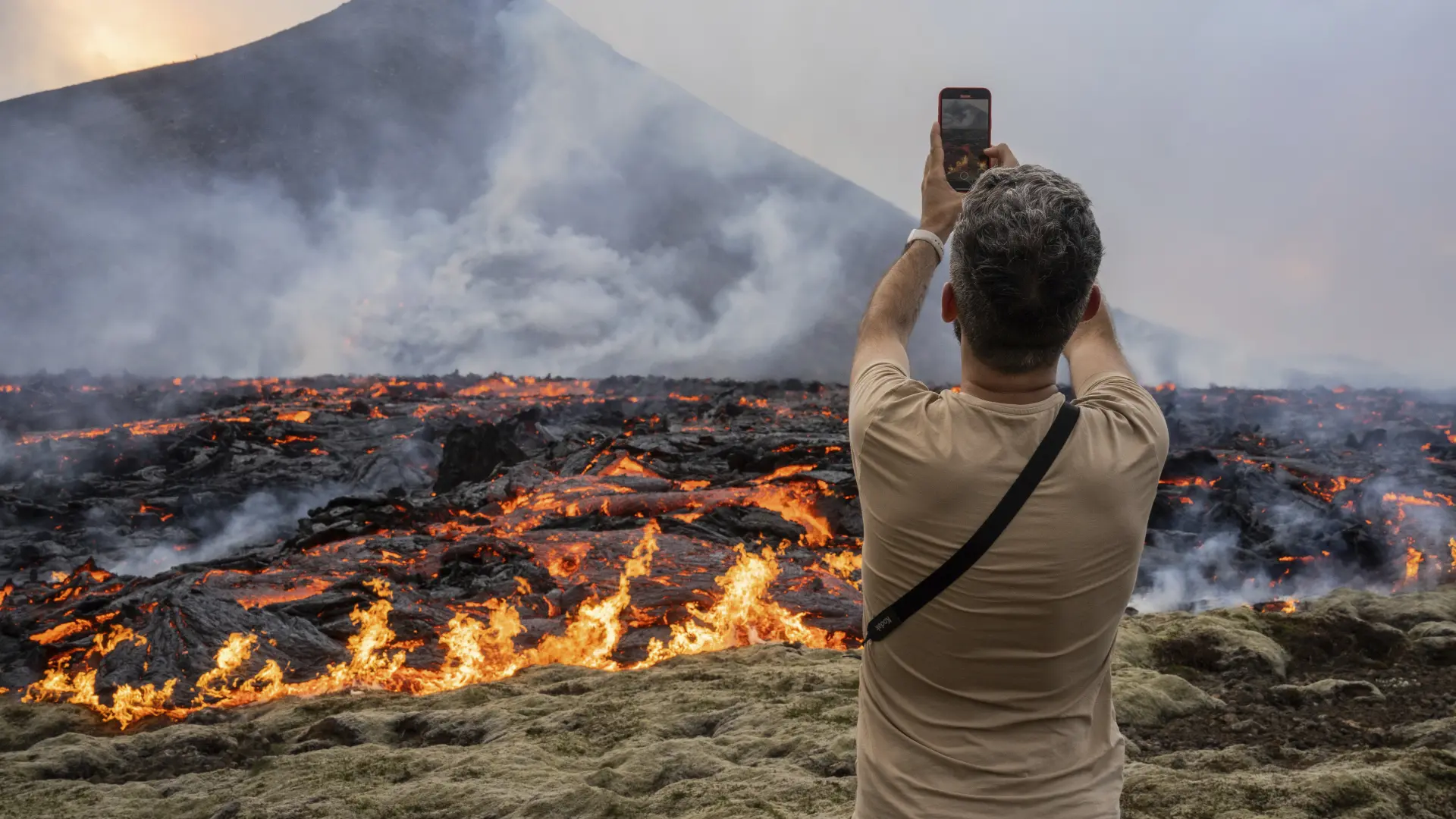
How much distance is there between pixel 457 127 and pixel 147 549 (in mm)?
90015

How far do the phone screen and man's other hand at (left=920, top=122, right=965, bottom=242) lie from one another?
0.19 feet

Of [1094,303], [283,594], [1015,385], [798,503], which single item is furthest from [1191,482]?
[1015,385]

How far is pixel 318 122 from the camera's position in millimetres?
92375

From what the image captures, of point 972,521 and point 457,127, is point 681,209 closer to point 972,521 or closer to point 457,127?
point 457,127

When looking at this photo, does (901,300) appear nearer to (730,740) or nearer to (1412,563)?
(730,740)

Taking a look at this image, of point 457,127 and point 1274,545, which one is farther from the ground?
point 457,127

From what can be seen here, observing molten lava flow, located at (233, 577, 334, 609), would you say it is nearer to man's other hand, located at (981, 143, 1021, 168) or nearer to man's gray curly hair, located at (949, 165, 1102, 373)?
man's other hand, located at (981, 143, 1021, 168)

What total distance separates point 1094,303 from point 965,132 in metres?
0.80

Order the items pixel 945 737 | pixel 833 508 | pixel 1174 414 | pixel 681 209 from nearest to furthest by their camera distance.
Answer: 1. pixel 945 737
2. pixel 833 508
3. pixel 1174 414
4. pixel 681 209

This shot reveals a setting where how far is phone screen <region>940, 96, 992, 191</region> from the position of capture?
2623mm

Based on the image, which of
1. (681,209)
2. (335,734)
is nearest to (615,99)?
(681,209)

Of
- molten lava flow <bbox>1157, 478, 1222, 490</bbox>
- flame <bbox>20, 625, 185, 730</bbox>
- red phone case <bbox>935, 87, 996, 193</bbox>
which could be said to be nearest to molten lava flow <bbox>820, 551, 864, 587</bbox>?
flame <bbox>20, 625, 185, 730</bbox>

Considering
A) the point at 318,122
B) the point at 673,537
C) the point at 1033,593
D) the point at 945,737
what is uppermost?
the point at 318,122

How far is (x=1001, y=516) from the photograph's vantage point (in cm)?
177
